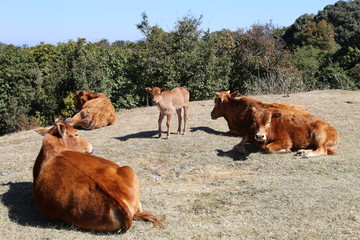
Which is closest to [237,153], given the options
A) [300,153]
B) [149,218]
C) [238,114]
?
Answer: [300,153]

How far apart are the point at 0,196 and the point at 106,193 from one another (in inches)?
111

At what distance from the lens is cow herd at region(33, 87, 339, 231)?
5988 millimetres

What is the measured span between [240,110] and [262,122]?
205cm

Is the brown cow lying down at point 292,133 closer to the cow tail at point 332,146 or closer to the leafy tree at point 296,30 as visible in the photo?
the cow tail at point 332,146

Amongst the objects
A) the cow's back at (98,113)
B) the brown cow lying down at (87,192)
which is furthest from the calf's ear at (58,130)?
the cow's back at (98,113)

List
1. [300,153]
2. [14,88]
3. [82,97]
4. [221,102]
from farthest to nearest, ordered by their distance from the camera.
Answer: [14,88]
[82,97]
[221,102]
[300,153]

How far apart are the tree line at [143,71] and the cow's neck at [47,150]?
13427 mm

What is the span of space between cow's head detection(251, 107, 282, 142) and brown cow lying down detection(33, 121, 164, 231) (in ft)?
14.4

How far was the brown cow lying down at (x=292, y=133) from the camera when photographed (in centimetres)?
1052

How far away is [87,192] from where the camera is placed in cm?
Result: 609

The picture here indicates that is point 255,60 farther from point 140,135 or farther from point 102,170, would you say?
point 102,170

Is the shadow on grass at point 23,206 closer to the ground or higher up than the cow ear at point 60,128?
closer to the ground

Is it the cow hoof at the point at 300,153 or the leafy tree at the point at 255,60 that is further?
the leafy tree at the point at 255,60

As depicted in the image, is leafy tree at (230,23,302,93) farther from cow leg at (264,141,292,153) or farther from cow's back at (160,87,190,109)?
cow leg at (264,141,292,153)
